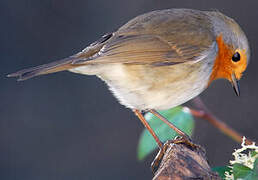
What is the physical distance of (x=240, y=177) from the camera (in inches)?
72.3

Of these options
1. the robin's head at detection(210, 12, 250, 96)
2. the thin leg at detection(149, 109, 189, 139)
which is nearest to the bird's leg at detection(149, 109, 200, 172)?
the thin leg at detection(149, 109, 189, 139)

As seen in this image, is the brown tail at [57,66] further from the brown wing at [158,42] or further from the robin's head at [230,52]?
the robin's head at [230,52]

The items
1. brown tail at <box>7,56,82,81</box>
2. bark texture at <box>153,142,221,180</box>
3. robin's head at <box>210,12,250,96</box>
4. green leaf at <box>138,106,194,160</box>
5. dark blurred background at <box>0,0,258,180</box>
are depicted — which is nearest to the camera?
bark texture at <box>153,142,221,180</box>

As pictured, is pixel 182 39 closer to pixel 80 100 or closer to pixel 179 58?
pixel 179 58

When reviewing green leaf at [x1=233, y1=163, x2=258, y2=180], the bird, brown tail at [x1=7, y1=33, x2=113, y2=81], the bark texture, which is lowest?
green leaf at [x1=233, y1=163, x2=258, y2=180]

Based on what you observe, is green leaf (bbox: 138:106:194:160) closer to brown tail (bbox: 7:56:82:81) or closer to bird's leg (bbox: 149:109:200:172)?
bird's leg (bbox: 149:109:200:172)

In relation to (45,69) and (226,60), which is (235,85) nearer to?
(226,60)

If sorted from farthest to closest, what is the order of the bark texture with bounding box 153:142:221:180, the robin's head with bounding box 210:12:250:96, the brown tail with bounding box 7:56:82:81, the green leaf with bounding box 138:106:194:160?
the robin's head with bounding box 210:12:250:96 < the brown tail with bounding box 7:56:82:81 < the green leaf with bounding box 138:106:194:160 < the bark texture with bounding box 153:142:221:180

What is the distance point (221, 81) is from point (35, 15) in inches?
92.5

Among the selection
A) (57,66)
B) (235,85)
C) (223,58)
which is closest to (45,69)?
(57,66)

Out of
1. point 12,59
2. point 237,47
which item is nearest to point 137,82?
point 237,47

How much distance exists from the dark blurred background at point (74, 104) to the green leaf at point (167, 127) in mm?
2468

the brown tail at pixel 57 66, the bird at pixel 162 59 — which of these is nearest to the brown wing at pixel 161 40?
the bird at pixel 162 59

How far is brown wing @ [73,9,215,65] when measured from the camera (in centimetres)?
294
